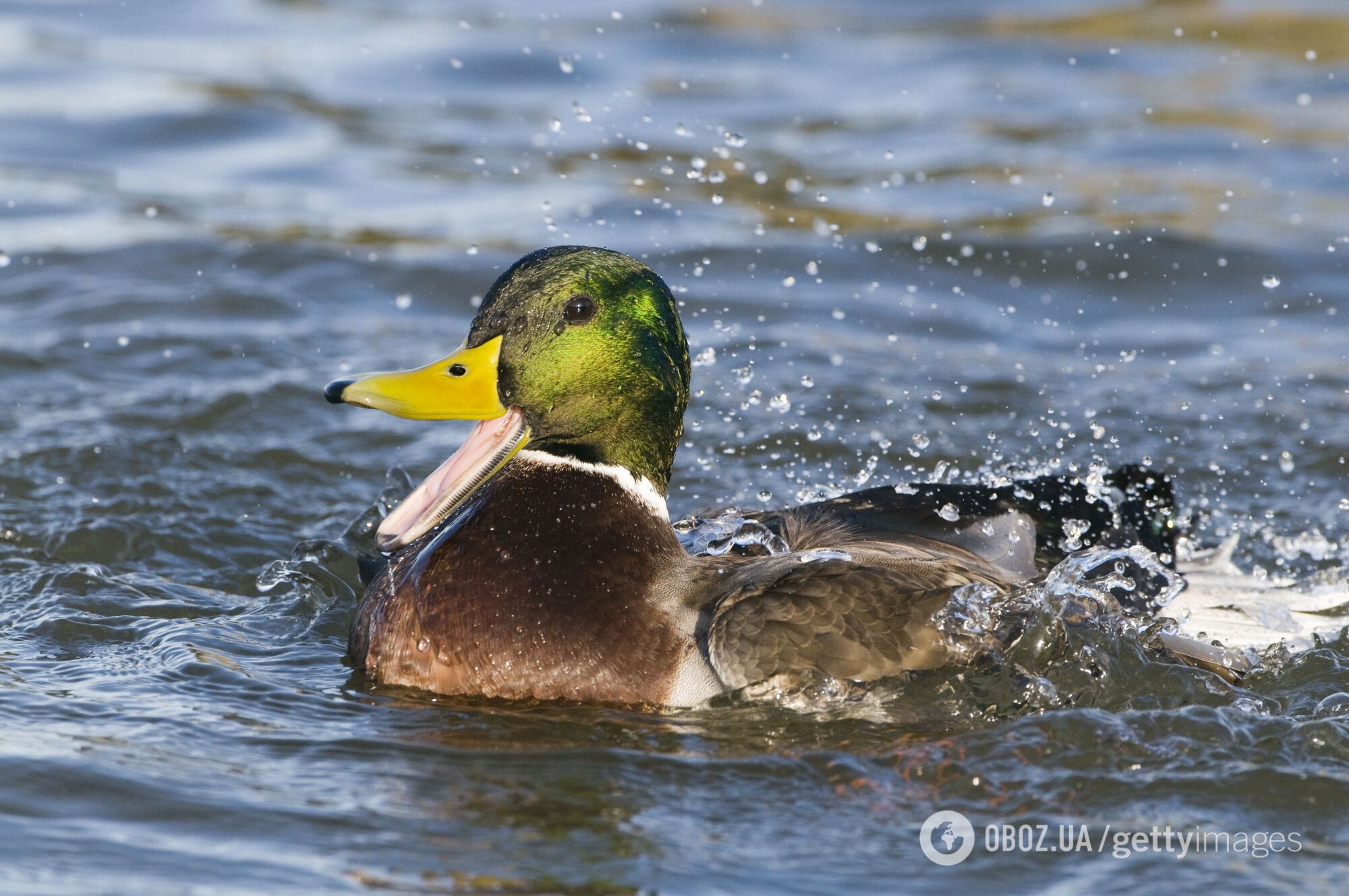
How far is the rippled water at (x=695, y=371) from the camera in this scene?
3.96 m

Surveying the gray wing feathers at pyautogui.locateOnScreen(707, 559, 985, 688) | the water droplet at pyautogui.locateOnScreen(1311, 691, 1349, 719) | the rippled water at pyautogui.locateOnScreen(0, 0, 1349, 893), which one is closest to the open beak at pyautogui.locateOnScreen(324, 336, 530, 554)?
the rippled water at pyautogui.locateOnScreen(0, 0, 1349, 893)

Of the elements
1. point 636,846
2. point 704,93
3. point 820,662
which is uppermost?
point 704,93

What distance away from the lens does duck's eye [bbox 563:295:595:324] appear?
4574mm

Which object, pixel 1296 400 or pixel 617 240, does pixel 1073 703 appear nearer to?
pixel 1296 400

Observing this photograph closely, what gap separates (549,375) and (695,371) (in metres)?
3.41

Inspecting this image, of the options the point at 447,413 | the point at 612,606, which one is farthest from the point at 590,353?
the point at 612,606

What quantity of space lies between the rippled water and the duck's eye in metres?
1.04

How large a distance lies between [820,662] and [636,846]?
2.51 feet

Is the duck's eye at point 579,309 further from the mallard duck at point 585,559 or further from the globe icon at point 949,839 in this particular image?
the globe icon at point 949,839

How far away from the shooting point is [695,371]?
7.95m

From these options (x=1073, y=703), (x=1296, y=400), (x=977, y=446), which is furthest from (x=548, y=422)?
(x=1296, y=400)

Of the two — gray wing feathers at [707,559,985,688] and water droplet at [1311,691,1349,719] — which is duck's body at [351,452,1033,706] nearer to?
gray wing feathers at [707,559,985,688]

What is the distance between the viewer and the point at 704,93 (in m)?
11.5

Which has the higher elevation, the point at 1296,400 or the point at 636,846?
the point at 1296,400
